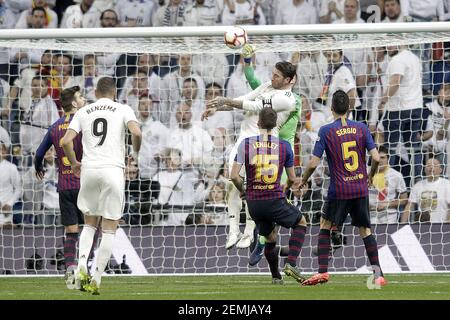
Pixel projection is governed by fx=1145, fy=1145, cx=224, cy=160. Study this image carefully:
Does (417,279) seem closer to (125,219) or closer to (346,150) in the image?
(346,150)

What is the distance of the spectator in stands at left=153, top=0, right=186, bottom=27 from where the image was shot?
1925cm

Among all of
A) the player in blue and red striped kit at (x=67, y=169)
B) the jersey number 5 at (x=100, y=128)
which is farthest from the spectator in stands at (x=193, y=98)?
the jersey number 5 at (x=100, y=128)

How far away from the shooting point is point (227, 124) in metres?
17.2

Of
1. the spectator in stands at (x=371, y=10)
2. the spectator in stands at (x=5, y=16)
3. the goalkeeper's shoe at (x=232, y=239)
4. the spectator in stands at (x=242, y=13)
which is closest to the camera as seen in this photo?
the goalkeeper's shoe at (x=232, y=239)

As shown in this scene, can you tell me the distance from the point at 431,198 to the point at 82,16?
6.91m

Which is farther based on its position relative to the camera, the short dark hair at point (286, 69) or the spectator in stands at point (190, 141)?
the spectator in stands at point (190, 141)

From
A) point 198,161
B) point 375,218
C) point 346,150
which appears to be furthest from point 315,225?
point 346,150

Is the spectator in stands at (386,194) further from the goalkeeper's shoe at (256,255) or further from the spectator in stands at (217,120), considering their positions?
the goalkeeper's shoe at (256,255)

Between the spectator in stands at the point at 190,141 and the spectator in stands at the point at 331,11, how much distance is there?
311cm

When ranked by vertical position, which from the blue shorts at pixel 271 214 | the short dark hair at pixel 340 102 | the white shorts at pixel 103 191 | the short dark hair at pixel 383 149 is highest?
the short dark hair at pixel 340 102

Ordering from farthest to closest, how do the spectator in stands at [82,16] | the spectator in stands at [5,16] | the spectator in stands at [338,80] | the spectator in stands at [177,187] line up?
the spectator in stands at [5,16] < the spectator in stands at [82,16] < the spectator in stands at [338,80] < the spectator in stands at [177,187]

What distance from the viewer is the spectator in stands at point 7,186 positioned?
16391 millimetres

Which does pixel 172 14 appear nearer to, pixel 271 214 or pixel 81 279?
pixel 271 214

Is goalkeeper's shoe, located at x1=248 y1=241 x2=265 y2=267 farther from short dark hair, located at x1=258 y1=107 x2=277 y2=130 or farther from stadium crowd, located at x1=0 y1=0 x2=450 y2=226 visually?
short dark hair, located at x1=258 y1=107 x2=277 y2=130
